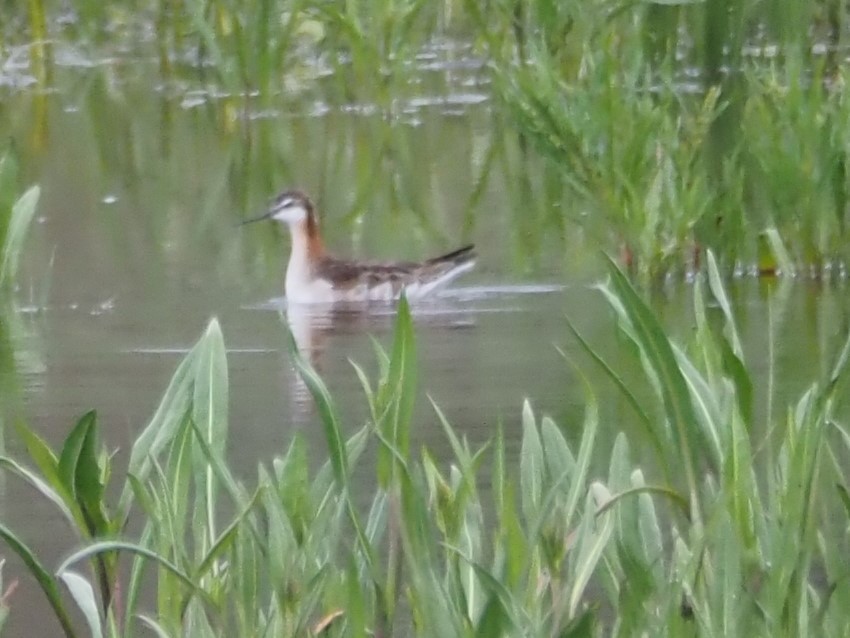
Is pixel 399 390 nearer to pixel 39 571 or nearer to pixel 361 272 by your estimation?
pixel 39 571

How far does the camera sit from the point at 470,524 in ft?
11.0

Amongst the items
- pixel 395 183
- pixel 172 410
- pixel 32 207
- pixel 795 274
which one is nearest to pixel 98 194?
pixel 395 183

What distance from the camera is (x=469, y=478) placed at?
3115 millimetres

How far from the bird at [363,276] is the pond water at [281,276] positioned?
79mm

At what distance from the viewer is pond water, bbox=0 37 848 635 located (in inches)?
230

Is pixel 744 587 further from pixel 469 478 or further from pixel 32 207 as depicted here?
pixel 32 207

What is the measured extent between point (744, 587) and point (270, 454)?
2.38 m

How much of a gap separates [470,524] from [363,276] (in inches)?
207

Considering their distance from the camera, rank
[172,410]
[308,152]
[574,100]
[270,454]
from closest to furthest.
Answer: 1. [172,410]
2. [270,454]
3. [574,100]
4. [308,152]

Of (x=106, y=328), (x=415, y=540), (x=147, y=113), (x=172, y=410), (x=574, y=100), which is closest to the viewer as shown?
(x=415, y=540)

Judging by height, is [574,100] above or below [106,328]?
above

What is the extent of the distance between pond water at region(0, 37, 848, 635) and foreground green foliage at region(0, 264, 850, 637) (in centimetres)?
62

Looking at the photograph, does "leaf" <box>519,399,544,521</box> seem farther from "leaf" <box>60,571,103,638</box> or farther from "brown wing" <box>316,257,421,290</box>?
"brown wing" <box>316,257,421,290</box>

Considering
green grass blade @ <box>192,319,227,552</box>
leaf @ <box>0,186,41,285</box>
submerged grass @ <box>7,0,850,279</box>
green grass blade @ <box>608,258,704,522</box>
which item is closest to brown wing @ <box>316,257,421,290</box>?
submerged grass @ <box>7,0,850,279</box>
